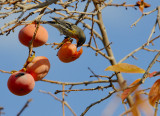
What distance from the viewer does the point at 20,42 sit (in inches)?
52.6

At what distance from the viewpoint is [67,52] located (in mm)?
1529

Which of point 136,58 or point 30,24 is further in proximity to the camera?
point 136,58

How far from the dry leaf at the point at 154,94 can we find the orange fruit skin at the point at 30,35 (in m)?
0.65

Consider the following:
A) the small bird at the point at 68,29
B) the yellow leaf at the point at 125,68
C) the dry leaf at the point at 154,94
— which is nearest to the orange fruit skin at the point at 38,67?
Result: the small bird at the point at 68,29

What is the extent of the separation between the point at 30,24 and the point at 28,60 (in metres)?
0.23

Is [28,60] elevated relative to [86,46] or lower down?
lower down

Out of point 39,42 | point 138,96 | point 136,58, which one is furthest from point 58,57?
point 136,58

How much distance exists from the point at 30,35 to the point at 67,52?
0.32 meters

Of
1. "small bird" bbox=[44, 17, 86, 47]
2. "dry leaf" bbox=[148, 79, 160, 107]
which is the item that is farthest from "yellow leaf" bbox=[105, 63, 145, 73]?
"small bird" bbox=[44, 17, 86, 47]

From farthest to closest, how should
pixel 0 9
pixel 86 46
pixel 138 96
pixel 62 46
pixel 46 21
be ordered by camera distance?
pixel 86 46
pixel 62 46
pixel 46 21
pixel 0 9
pixel 138 96

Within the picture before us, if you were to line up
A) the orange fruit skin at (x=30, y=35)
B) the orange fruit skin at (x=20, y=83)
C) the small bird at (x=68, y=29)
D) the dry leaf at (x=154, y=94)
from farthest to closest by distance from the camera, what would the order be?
the small bird at (x=68, y=29), the orange fruit skin at (x=30, y=35), the orange fruit skin at (x=20, y=83), the dry leaf at (x=154, y=94)

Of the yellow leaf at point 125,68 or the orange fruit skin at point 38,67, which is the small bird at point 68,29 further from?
the yellow leaf at point 125,68

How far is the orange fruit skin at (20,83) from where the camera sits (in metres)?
1.17

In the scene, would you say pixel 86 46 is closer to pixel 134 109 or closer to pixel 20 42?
pixel 20 42
